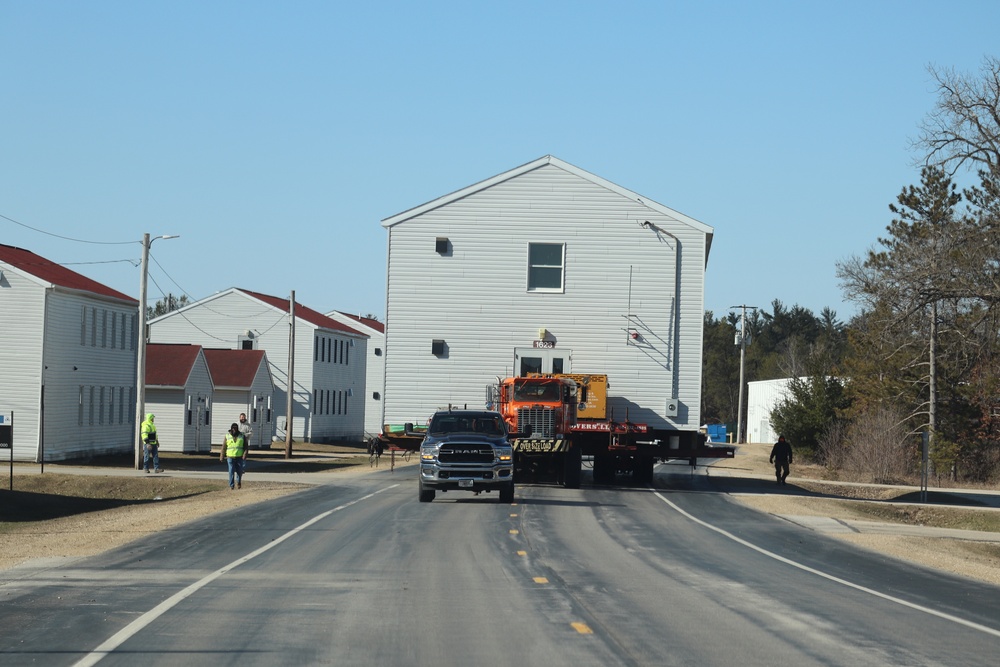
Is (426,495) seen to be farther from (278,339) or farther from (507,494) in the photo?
(278,339)

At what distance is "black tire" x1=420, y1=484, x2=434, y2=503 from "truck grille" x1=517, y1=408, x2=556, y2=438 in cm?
513

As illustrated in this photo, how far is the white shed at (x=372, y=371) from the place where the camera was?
294 feet

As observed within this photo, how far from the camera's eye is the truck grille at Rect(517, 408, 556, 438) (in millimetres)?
31969

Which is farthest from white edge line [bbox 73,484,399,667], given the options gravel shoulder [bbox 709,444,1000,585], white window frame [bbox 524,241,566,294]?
white window frame [bbox 524,241,566,294]

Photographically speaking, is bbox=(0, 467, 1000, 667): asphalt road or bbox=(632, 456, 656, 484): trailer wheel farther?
bbox=(632, 456, 656, 484): trailer wheel

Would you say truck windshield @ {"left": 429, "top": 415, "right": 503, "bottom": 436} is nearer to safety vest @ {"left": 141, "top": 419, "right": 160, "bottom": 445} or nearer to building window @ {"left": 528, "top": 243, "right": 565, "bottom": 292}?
building window @ {"left": 528, "top": 243, "right": 565, "bottom": 292}

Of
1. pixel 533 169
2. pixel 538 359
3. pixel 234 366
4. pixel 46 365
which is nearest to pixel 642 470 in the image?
pixel 538 359

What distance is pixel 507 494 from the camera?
2703 cm

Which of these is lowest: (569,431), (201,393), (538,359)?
(569,431)

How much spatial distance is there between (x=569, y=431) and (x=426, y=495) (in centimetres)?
607

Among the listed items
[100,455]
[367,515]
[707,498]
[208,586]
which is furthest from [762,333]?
[208,586]

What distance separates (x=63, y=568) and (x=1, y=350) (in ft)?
105

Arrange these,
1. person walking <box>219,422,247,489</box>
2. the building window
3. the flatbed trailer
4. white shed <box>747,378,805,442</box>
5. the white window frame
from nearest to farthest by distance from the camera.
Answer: the flatbed trailer → person walking <box>219,422,247,489</box> → the white window frame → the building window → white shed <box>747,378,805,442</box>

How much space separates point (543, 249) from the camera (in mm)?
35938
